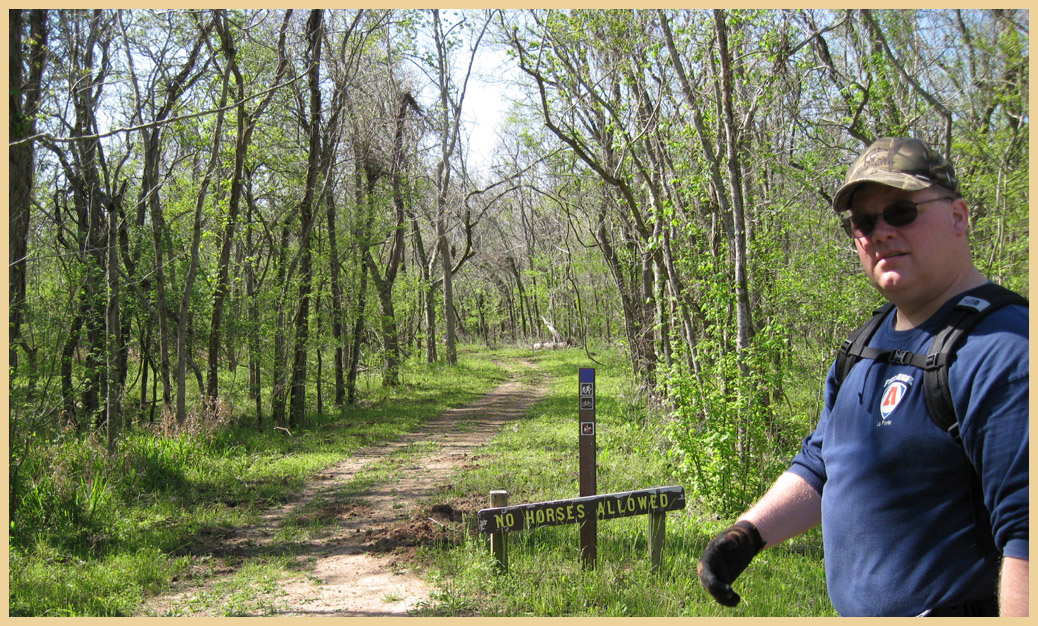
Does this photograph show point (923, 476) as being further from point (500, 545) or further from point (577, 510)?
point (500, 545)

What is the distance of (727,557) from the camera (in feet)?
6.81

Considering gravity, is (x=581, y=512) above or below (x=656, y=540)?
above

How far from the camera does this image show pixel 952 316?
1.65 meters

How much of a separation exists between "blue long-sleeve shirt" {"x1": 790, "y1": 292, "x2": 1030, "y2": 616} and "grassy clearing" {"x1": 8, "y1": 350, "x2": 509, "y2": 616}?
445 cm

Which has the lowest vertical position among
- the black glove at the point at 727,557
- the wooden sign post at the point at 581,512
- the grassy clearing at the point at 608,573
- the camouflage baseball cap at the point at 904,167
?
the grassy clearing at the point at 608,573

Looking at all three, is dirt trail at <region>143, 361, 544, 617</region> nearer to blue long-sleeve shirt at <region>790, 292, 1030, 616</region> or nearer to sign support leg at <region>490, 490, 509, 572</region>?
sign support leg at <region>490, 490, 509, 572</region>

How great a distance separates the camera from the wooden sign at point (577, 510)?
490 centimetres

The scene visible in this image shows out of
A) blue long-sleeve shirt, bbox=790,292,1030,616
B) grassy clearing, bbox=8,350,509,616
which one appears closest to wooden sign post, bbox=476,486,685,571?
grassy clearing, bbox=8,350,509,616

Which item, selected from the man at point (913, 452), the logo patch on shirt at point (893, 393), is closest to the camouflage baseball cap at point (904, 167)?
the man at point (913, 452)

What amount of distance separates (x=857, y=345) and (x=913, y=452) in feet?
1.37

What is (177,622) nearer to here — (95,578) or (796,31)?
(95,578)

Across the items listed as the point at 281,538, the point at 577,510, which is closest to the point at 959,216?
the point at 577,510

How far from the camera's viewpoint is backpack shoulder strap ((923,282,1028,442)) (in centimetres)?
157

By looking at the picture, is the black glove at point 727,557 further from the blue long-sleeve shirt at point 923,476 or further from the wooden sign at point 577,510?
the wooden sign at point 577,510
